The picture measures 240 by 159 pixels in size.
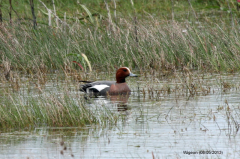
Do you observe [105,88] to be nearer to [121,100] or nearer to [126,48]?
[121,100]

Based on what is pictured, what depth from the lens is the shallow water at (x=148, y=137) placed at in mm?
5348

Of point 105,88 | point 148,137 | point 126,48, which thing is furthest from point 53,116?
point 126,48

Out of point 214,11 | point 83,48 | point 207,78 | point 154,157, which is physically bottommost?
point 154,157

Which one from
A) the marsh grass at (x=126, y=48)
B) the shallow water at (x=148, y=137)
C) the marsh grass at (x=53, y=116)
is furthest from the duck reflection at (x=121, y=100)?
the marsh grass at (x=126, y=48)

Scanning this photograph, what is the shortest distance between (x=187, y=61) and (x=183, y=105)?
425 cm

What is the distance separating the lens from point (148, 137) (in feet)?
19.6

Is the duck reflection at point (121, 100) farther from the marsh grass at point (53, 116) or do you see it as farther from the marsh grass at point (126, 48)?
the marsh grass at point (126, 48)

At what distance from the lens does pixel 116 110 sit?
786 cm

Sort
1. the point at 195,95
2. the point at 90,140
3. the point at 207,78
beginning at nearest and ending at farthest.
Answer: the point at 90,140 < the point at 195,95 < the point at 207,78

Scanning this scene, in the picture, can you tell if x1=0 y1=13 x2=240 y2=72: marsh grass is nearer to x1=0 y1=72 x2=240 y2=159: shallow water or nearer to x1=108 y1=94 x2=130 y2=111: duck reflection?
x1=108 y1=94 x2=130 y2=111: duck reflection

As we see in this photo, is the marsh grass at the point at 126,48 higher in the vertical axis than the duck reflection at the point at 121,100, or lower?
higher

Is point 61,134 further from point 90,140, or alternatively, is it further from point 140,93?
point 140,93

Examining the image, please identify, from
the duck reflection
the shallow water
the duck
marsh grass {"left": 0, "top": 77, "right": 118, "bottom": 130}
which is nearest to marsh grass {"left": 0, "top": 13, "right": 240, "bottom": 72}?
the duck

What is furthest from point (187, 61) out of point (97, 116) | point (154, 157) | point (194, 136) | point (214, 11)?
point (214, 11)
